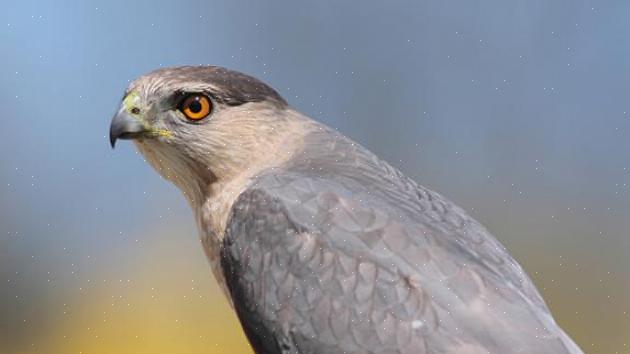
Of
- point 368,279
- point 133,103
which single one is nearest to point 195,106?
point 133,103

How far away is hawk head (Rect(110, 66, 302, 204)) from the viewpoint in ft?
6.48

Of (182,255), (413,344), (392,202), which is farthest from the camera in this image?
(182,255)

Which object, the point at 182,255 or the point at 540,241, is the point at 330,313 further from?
the point at 540,241

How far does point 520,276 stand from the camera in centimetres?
183

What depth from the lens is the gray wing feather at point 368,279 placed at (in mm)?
1592

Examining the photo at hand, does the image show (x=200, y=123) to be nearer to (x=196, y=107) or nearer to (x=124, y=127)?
(x=196, y=107)

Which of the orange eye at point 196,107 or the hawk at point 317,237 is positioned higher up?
the orange eye at point 196,107

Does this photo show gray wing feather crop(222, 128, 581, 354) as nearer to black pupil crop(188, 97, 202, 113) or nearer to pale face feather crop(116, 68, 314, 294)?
pale face feather crop(116, 68, 314, 294)

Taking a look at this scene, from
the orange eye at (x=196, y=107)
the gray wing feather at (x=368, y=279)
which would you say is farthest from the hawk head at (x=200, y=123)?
the gray wing feather at (x=368, y=279)

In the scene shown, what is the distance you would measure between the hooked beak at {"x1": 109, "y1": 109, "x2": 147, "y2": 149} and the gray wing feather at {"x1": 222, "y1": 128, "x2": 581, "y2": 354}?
1.02 feet

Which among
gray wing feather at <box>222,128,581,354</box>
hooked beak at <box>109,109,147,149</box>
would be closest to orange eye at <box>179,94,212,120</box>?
hooked beak at <box>109,109,147,149</box>

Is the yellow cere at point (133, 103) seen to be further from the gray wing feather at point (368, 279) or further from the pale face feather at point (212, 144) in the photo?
the gray wing feather at point (368, 279)

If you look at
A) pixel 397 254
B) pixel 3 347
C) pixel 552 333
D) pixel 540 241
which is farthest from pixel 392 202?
pixel 3 347

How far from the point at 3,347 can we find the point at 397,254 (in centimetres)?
222
